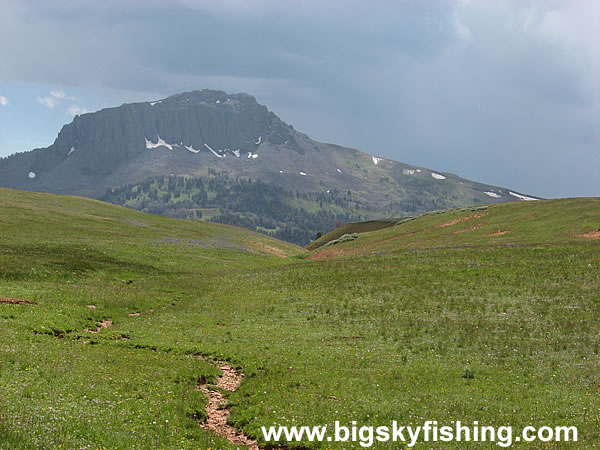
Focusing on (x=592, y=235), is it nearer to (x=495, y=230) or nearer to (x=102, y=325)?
(x=495, y=230)

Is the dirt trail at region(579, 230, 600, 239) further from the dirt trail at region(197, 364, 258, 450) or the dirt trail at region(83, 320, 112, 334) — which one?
the dirt trail at region(83, 320, 112, 334)

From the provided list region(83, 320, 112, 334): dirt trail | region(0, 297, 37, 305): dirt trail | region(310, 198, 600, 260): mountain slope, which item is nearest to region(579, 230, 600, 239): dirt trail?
region(310, 198, 600, 260): mountain slope

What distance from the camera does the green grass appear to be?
18062 mm

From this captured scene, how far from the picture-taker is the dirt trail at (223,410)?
17.7 meters

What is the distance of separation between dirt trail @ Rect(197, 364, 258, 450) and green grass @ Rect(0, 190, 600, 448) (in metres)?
0.51

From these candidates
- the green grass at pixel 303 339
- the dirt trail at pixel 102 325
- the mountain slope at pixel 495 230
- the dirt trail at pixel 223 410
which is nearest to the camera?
the dirt trail at pixel 223 410

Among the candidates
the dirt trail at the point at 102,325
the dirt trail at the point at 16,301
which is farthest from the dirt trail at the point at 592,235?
the dirt trail at the point at 16,301

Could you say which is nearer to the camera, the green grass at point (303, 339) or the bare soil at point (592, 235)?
the green grass at point (303, 339)

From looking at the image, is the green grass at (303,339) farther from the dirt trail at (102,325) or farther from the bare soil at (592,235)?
the bare soil at (592,235)

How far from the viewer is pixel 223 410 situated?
2042 cm

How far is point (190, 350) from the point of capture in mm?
29016

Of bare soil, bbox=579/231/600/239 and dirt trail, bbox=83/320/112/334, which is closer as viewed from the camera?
dirt trail, bbox=83/320/112/334

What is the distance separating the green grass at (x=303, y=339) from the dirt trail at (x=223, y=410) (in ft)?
1.68

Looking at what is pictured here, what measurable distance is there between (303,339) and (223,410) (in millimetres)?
12537
